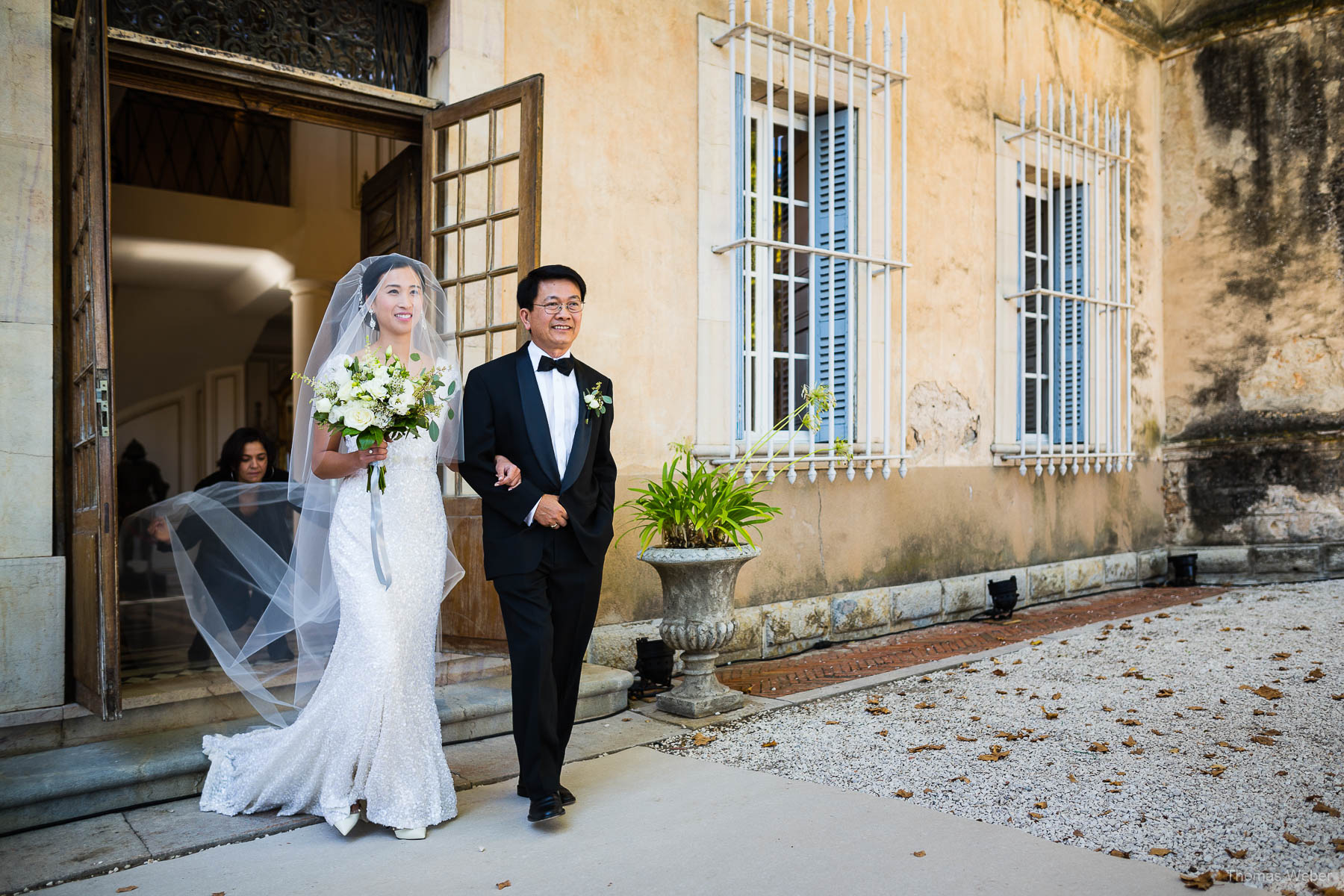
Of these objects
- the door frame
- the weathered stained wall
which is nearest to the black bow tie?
the door frame

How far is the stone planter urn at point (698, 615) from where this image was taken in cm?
509

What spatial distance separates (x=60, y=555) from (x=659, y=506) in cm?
275

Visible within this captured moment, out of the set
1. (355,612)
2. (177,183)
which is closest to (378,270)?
(355,612)

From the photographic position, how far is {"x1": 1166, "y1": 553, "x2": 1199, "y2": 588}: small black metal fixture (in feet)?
32.8

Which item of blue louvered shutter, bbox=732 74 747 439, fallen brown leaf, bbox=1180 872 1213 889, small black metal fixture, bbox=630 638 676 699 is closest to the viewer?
fallen brown leaf, bbox=1180 872 1213 889

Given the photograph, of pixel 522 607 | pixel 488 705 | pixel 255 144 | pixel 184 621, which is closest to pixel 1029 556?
pixel 488 705

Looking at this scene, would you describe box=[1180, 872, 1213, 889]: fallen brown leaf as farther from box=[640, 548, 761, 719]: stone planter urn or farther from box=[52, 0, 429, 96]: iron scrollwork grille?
box=[52, 0, 429, 96]: iron scrollwork grille

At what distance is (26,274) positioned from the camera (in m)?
4.27

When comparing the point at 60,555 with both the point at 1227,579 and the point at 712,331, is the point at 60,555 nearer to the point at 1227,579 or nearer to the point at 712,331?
the point at 712,331

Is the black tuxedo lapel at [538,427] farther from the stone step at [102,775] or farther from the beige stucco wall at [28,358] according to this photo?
the beige stucco wall at [28,358]

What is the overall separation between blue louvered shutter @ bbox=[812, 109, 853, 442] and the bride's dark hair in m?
4.07

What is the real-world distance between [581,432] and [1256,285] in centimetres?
880

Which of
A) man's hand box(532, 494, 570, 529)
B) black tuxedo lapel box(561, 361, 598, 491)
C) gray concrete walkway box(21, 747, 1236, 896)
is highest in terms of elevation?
black tuxedo lapel box(561, 361, 598, 491)

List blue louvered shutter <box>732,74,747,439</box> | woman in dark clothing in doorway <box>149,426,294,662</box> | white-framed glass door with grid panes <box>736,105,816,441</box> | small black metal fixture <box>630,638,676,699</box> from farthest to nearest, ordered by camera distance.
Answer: white-framed glass door with grid panes <box>736,105,816,441</box>
blue louvered shutter <box>732,74,747,439</box>
small black metal fixture <box>630,638,676,699</box>
woman in dark clothing in doorway <box>149,426,294,662</box>
